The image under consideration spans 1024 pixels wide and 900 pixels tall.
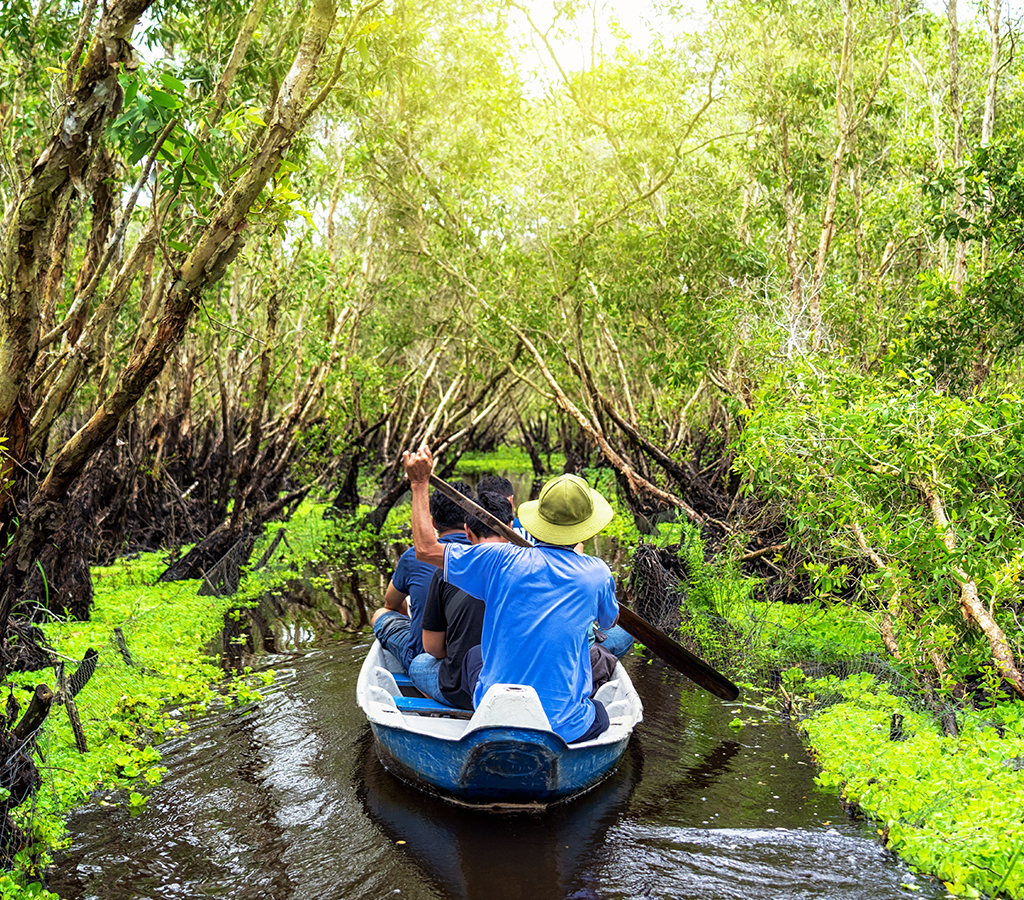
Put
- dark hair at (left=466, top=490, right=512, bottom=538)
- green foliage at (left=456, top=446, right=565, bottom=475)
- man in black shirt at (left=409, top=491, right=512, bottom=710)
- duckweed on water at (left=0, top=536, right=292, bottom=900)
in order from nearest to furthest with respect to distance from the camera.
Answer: duckweed on water at (left=0, top=536, right=292, bottom=900) < man in black shirt at (left=409, top=491, right=512, bottom=710) < dark hair at (left=466, top=490, right=512, bottom=538) < green foliage at (left=456, top=446, right=565, bottom=475)

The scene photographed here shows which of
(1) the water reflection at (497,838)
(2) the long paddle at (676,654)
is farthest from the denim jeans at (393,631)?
(2) the long paddle at (676,654)

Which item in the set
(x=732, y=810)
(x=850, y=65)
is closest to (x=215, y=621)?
(x=732, y=810)

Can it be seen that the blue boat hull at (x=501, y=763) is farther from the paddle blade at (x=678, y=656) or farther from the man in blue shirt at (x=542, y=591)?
the paddle blade at (x=678, y=656)

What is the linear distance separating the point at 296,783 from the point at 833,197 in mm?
7335

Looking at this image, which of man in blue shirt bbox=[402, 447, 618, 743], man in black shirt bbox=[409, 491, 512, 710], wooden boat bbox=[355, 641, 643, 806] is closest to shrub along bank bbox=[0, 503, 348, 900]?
wooden boat bbox=[355, 641, 643, 806]

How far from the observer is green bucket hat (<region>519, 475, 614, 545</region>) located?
4551 millimetres

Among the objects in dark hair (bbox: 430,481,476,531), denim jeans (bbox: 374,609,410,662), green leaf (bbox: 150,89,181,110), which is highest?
green leaf (bbox: 150,89,181,110)

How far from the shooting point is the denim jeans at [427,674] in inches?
Result: 213

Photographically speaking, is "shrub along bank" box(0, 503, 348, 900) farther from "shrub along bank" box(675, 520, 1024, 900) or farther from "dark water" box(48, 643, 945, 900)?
"shrub along bank" box(675, 520, 1024, 900)

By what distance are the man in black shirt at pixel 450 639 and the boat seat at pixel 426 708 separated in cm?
4

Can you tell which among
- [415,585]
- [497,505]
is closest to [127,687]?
[415,585]

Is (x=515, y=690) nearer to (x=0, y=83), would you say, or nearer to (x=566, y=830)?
(x=566, y=830)

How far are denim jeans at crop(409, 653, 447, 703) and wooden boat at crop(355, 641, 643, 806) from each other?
7cm

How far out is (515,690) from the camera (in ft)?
14.3
